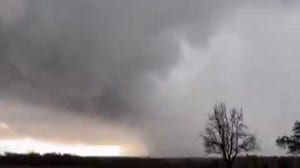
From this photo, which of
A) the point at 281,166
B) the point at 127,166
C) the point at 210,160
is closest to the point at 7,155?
the point at 127,166

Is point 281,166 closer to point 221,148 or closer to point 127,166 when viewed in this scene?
point 221,148

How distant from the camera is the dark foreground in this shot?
14188cm

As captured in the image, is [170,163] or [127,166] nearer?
[127,166]

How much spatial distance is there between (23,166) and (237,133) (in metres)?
32.1

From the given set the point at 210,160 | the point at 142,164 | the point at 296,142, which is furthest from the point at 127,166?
the point at 296,142

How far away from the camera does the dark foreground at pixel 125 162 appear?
465 feet

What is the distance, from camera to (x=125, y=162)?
148 meters

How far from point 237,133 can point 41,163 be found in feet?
101

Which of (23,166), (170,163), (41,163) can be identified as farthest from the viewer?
(170,163)

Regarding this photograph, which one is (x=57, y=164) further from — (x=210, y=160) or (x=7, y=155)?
(x=210, y=160)

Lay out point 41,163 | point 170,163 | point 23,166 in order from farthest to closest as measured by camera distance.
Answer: point 170,163 < point 41,163 < point 23,166

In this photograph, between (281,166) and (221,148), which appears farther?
(281,166)

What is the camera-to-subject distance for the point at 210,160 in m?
150

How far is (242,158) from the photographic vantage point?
14438 cm
